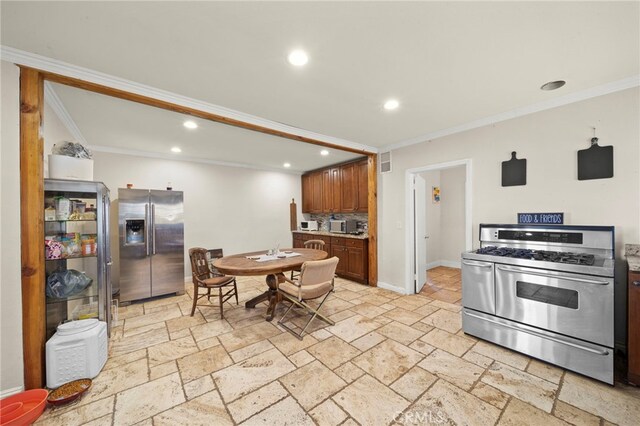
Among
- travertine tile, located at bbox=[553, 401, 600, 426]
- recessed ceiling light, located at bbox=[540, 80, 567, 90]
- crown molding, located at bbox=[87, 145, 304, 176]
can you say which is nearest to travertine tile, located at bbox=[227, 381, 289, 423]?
travertine tile, located at bbox=[553, 401, 600, 426]

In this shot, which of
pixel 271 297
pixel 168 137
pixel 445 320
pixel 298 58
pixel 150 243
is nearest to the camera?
pixel 298 58

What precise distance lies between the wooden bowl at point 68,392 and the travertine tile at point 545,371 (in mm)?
3667

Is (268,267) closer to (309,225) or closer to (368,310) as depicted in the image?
(368,310)

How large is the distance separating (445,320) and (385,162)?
2.67 metres

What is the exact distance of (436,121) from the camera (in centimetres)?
322

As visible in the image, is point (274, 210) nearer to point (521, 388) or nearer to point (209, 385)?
point (209, 385)

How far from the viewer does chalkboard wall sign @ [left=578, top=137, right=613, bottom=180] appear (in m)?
Result: 2.33

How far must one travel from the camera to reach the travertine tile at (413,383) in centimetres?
187

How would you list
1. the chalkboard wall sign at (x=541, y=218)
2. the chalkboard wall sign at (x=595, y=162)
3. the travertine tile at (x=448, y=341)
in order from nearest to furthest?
1. the chalkboard wall sign at (x=595, y=162)
2. the travertine tile at (x=448, y=341)
3. the chalkboard wall sign at (x=541, y=218)

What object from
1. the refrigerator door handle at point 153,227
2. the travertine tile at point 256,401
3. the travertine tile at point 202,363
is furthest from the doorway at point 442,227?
the refrigerator door handle at point 153,227

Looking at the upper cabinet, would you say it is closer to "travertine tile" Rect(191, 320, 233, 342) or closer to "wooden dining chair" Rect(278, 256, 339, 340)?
"wooden dining chair" Rect(278, 256, 339, 340)

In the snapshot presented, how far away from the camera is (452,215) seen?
5906 millimetres

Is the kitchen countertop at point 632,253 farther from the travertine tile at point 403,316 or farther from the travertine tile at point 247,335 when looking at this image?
the travertine tile at point 247,335

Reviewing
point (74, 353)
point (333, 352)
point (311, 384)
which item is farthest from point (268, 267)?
point (74, 353)
